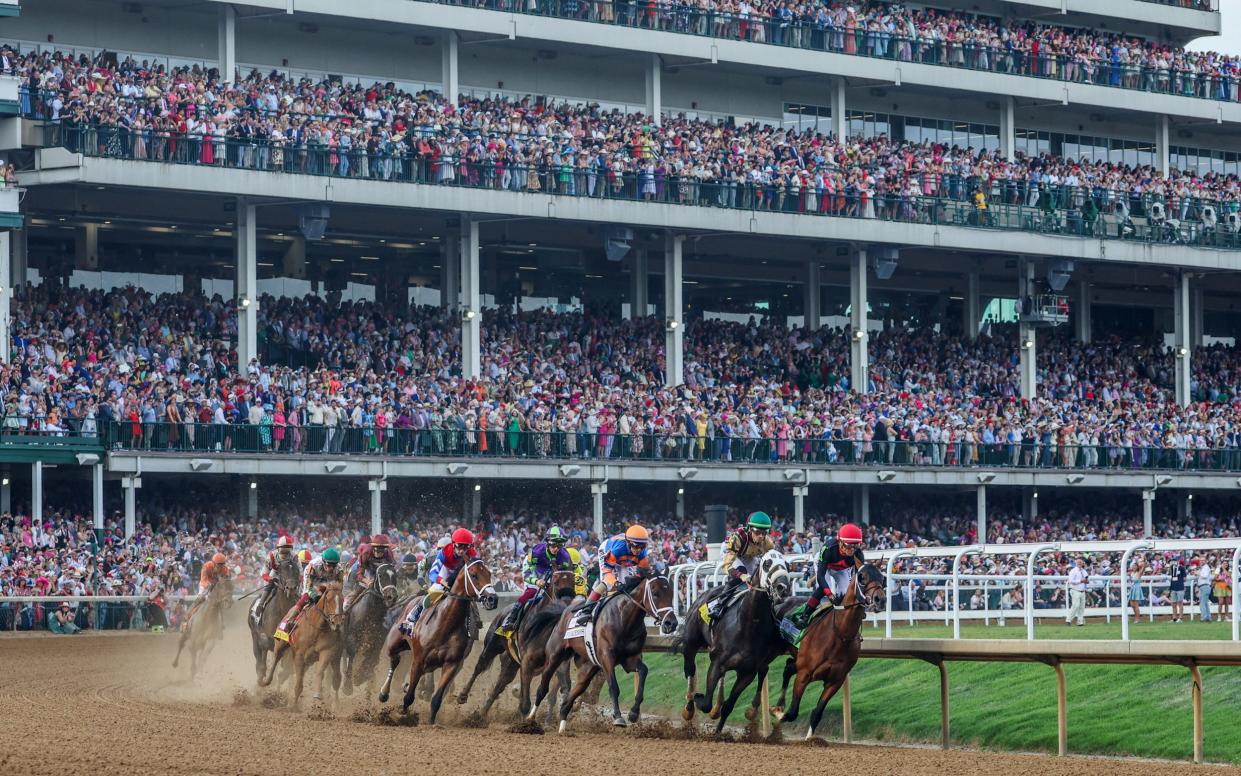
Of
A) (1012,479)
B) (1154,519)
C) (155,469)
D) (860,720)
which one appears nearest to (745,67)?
(1012,479)

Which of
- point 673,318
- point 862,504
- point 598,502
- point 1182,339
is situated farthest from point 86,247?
point 1182,339

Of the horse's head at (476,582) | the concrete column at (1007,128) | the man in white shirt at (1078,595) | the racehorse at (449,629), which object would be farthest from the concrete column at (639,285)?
the horse's head at (476,582)

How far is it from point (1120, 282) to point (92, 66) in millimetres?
26984

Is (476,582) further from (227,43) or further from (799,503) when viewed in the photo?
(227,43)

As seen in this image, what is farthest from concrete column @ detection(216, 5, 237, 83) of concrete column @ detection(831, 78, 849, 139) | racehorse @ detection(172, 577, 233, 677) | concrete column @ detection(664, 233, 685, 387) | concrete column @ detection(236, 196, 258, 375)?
racehorse @ detection(172, 577, 233, 677)

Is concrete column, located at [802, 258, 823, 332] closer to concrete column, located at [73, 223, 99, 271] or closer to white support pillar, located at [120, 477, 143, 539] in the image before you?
concrete column, located at [73, 223, 99, 271]

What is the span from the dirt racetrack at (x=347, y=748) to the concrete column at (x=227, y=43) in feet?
64.6

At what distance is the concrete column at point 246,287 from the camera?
3694 centimetres

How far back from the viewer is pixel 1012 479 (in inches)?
1682

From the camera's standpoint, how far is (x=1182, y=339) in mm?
48875

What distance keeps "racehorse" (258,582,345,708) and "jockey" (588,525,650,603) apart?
298 cm

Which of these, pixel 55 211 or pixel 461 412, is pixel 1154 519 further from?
pixel 55 211

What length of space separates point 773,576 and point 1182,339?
1363 inches

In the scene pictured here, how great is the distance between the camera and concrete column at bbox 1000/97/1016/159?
1933 inches
